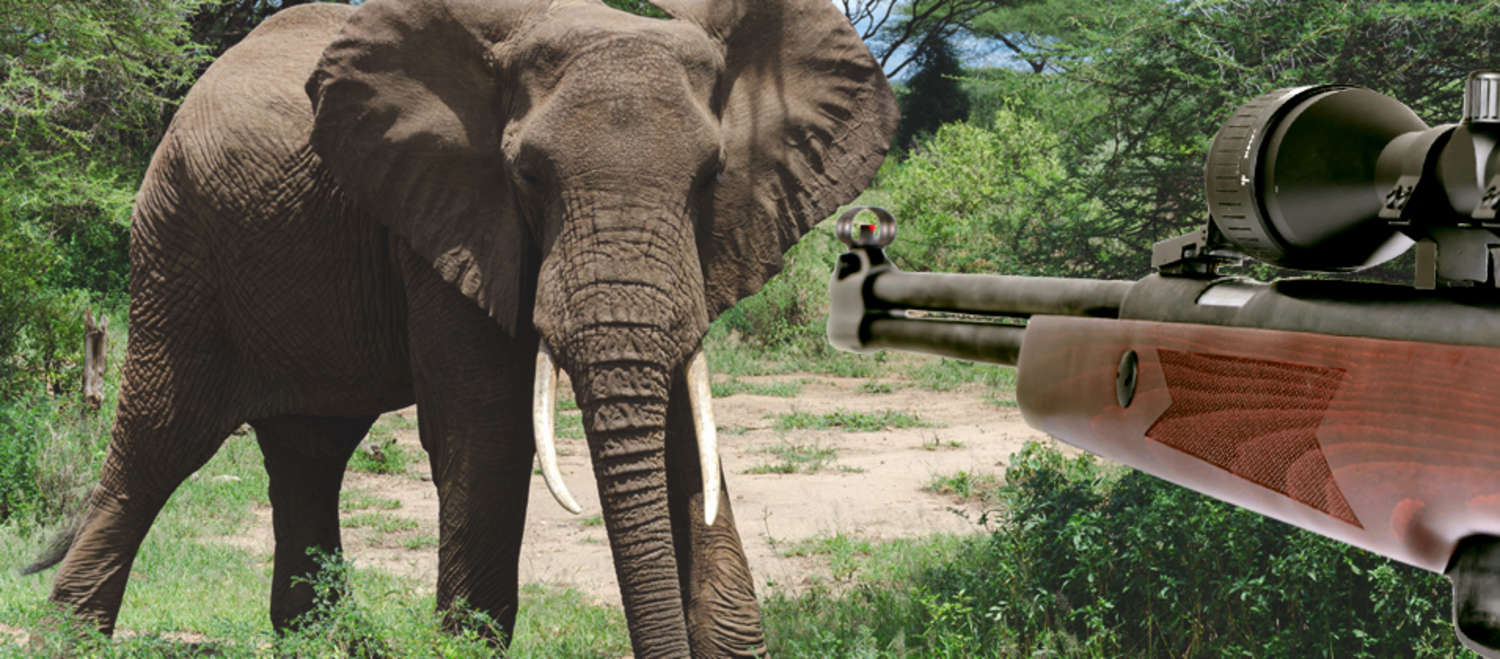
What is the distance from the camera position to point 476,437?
4316mm

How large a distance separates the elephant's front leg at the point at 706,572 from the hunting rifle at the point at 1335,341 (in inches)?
98.6

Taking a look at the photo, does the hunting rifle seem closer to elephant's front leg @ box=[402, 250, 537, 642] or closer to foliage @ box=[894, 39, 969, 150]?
elephant's front leg @ box=[402, 250, 537, 642]

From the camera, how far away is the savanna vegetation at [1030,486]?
4.82m

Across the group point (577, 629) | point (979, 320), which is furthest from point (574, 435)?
point (979, 320)

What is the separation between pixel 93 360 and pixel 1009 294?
9262 millimetres

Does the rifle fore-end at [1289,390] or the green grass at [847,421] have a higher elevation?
the rifle fore-end at [1289,390]

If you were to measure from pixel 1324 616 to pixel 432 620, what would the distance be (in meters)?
3.11

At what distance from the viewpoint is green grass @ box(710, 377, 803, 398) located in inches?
515

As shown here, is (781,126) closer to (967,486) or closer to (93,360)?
(967,486)

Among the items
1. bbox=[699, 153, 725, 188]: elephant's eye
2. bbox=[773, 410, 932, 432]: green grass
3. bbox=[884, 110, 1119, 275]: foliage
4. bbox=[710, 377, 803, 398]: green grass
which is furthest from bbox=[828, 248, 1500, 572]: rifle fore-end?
bbox=[710, 377, 803, 398]: green grass

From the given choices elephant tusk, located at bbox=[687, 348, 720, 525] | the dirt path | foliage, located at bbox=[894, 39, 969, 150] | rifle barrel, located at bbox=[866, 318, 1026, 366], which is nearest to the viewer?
rifle barrel, located at bbox=[866, 318, 1026, 366]

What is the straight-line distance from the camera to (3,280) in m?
8.88

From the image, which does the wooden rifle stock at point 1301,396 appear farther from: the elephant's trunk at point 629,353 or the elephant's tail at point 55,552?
the elephant's tail at point 55,552

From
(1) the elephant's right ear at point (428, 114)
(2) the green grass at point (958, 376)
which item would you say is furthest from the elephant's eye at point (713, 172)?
(2) the green grass at point (958, 376)
